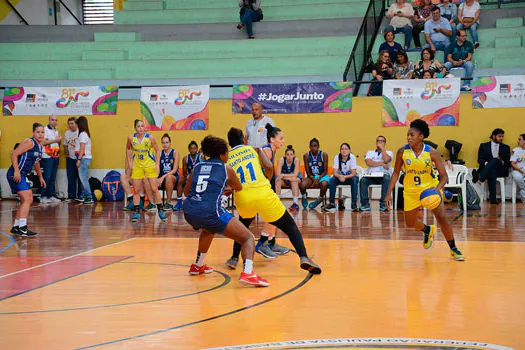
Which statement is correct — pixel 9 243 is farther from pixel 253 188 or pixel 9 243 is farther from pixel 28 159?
pixel 253 188

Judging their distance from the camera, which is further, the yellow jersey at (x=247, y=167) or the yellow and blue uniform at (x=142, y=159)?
the yellow and blue uniform at (x=142, y=159)

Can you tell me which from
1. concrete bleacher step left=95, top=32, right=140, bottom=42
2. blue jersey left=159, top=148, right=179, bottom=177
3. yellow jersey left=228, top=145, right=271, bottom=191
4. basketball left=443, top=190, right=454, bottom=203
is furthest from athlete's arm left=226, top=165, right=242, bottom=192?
concrete bleacher step left=95, top=32, right=140, bottom=42

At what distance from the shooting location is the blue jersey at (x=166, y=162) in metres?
13.2

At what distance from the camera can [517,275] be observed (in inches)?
228

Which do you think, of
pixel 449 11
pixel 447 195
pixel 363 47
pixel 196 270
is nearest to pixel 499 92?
pixel 447 195

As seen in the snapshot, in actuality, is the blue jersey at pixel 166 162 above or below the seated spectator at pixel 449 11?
below

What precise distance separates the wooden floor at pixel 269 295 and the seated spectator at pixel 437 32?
25.0 feet

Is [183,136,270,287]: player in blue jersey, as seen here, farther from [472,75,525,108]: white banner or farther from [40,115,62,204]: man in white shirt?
[40,115,62,204]: man in white shirt

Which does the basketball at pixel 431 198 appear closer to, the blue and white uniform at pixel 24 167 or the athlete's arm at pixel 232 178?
the athlete's arm at pixel 232 178

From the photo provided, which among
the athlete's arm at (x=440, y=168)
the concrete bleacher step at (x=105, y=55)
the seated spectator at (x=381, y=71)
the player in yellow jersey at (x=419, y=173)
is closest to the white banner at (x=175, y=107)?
the concrete bleacher step at (x=105, y=55)

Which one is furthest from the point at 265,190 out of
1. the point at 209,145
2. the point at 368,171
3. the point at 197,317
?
the point at 368,171

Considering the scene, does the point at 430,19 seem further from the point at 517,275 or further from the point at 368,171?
the point at 517,275

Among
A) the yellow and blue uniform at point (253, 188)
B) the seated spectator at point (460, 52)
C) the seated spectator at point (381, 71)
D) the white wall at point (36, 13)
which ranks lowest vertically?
the yellow and blue uniform at point (253, 188)

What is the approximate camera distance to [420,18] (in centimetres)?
1600
